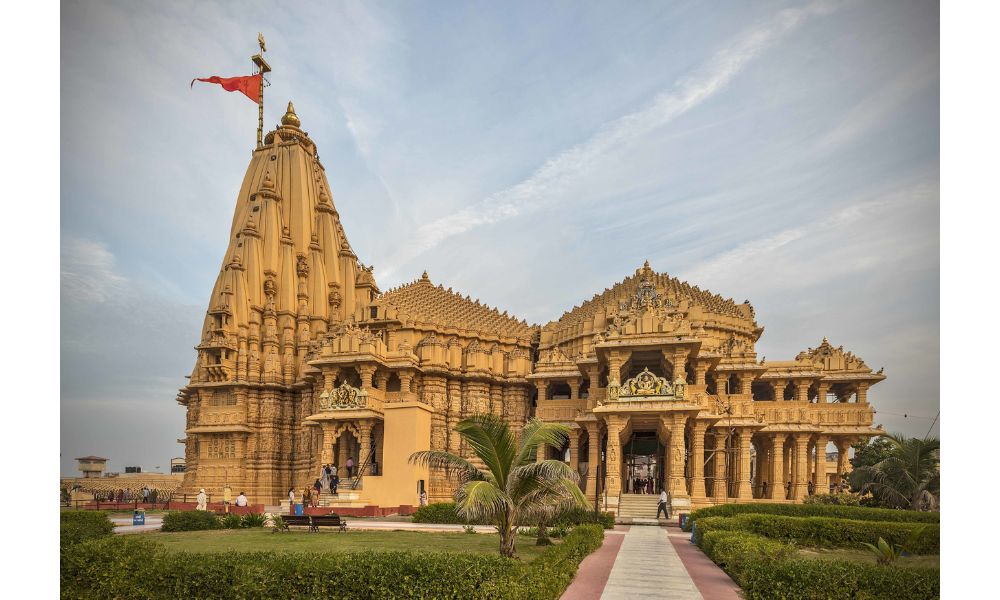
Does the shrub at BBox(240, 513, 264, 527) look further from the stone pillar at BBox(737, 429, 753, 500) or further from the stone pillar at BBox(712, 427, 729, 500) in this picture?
the stone pillar at BBox(737, 429, 753, 500)

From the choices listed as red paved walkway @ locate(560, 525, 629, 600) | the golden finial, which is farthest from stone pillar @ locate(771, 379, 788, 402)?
the golden finial

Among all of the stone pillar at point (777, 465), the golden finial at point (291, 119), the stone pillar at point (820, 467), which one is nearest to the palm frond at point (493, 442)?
the stone pillar at point (777, 465)

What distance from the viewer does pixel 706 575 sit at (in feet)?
44.5

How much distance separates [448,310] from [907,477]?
Answer: 26.9 metres

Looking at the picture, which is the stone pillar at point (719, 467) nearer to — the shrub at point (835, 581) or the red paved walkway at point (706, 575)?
the red paved walkway at point (706, 575)

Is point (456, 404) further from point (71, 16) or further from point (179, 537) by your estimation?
point (71, 16)

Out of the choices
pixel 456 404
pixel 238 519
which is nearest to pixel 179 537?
pixel 238 519

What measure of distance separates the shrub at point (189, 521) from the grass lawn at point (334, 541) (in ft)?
1.56

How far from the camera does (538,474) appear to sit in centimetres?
1488

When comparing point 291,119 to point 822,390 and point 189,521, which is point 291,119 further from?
point 822,390

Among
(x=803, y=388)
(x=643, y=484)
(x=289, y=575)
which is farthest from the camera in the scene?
(x=643, y=484)

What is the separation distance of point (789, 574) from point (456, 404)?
94.2 ft

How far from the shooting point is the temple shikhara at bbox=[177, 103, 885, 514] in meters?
29.6

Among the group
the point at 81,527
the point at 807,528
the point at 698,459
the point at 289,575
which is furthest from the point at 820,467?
the point at 81,527
